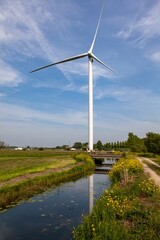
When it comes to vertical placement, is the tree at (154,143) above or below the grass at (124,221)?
above

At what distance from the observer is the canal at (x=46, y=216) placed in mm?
13961

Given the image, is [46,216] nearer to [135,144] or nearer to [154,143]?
[154,143]

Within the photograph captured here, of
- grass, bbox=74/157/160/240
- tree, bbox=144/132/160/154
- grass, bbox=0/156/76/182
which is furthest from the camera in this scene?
tree, bbox=144/132/160/154

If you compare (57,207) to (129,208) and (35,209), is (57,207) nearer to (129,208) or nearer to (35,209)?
(35,209)

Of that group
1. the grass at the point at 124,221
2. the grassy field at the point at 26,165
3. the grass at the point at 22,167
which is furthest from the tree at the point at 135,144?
the grass at the point at 124,221

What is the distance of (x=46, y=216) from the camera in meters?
17.2

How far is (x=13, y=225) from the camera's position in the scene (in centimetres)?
1545

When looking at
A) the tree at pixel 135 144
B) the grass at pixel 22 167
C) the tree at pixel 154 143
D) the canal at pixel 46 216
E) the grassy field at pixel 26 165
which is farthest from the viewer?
the tree at pixel 135 144

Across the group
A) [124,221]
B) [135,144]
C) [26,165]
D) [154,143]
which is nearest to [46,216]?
[124,221]

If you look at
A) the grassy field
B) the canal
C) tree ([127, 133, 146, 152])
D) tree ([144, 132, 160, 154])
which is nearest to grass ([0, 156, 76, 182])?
the grassy field

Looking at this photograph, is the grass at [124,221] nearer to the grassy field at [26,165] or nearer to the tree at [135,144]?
the grassy field at [26,165]

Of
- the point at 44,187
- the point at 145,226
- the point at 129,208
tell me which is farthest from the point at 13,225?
the point at 44,187

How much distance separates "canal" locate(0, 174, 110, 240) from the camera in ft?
45.8

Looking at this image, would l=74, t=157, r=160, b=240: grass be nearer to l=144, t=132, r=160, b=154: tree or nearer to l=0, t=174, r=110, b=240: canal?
l=0, t=174, r=110, b=240: canal
